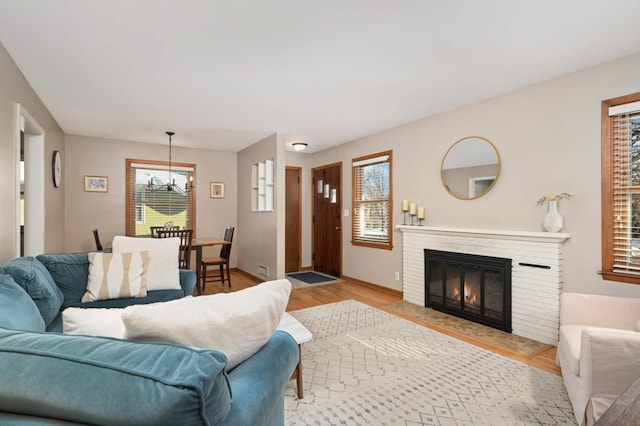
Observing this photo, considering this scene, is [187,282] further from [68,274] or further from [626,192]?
[626,192]

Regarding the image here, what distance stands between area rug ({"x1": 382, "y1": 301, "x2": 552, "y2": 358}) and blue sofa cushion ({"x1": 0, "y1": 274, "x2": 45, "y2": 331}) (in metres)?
3.24

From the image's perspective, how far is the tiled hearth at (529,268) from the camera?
288 cm

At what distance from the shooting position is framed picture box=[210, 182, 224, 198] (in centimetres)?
627

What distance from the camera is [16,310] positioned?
1.40 meters

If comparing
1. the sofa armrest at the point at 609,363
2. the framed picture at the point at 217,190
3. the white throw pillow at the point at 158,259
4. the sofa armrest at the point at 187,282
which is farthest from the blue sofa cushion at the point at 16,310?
the framed picture at the point at 217,190

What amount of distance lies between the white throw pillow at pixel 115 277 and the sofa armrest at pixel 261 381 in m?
1.80

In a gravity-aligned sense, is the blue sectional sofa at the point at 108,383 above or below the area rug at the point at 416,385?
above

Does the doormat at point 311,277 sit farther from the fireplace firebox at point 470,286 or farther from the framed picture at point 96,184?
the framed picture at point 96,184

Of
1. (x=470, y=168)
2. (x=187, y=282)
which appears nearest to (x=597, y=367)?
(x=470, y=168)

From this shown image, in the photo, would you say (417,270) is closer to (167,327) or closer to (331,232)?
(331,232)

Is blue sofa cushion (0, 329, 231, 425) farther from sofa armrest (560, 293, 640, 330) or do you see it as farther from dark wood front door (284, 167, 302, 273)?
dark wood front door (284, 167, 302, 273)

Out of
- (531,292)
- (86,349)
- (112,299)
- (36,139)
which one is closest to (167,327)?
(86,349)

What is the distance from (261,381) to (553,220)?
2.97m

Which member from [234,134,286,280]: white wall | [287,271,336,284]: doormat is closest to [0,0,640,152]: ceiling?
[234,134,286,280]: white wall
